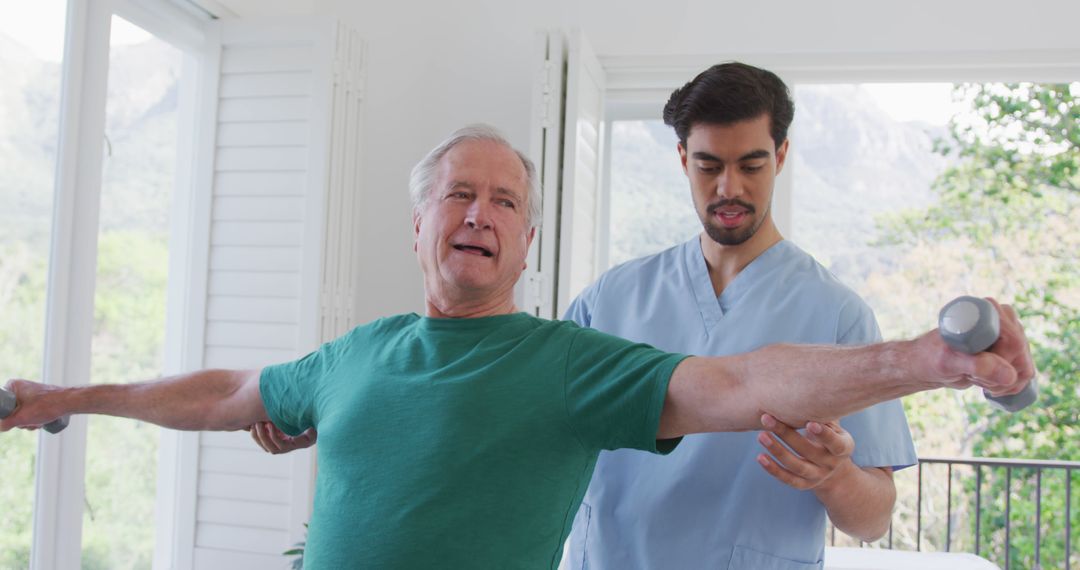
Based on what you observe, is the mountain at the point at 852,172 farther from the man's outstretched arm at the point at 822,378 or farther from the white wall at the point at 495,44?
the man's outstretched arm at the point at 822,378

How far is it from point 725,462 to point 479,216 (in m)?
0.46

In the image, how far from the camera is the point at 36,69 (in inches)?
91.0

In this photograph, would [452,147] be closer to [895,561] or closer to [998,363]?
[998,363]

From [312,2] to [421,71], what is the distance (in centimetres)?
48

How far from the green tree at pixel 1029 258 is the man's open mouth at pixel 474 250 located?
19.1 ft

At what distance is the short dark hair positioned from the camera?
1.31 meters

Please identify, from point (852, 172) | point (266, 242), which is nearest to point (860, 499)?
point (266, 242)

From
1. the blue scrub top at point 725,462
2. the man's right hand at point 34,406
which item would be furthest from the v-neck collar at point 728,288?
the man's right hand at point 34,406

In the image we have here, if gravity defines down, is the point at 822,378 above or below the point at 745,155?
below

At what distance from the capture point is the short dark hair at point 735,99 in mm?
1313

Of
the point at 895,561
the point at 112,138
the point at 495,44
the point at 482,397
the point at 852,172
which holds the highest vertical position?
the point at 852,172

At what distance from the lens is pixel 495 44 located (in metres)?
3.44

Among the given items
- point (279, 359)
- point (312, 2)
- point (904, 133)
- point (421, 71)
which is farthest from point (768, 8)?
point (904, 133)

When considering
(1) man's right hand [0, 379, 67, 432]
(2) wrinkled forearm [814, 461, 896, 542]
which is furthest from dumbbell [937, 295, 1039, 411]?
(1) man's right hand [0, 379, 67, 432]
